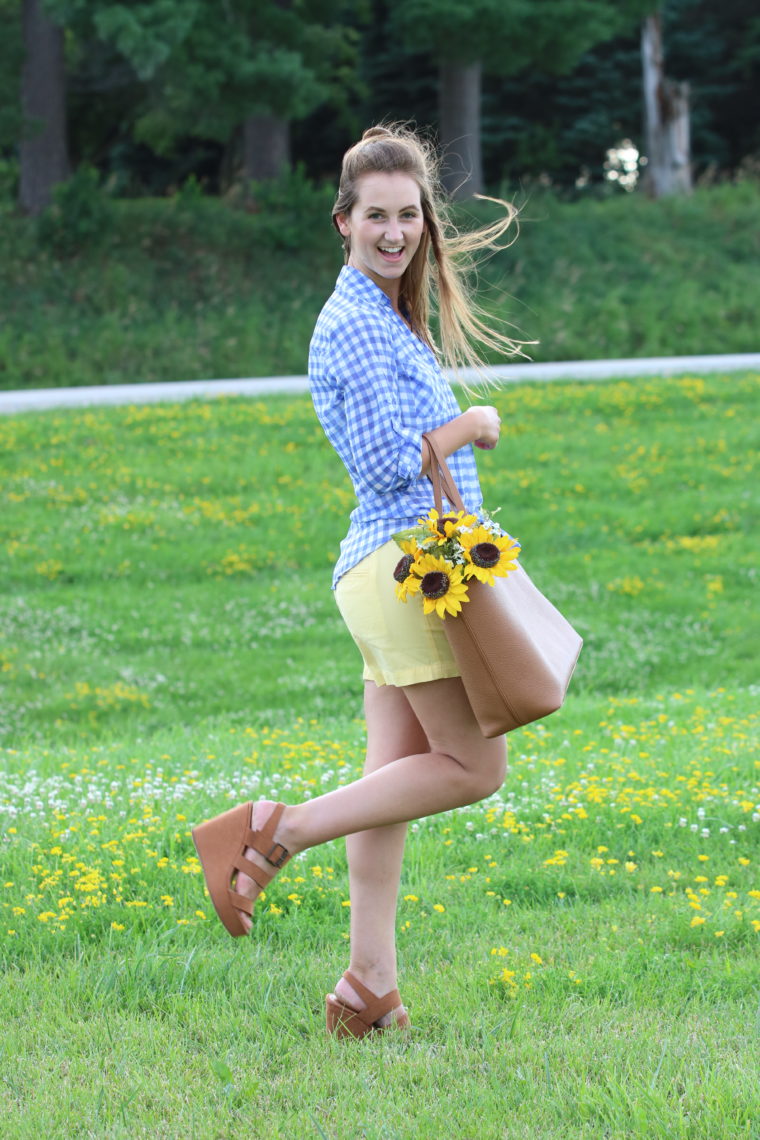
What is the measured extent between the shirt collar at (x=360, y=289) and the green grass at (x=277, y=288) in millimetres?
17198


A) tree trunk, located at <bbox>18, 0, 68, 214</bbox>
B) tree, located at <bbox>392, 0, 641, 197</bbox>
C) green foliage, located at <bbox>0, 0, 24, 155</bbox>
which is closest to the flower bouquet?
tree, located at <bbox>392, 0, 641, 197</bbox>

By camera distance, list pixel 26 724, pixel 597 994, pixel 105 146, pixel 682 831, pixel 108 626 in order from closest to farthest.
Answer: pixel 597 994, pixel 682 831, pixel 26 724, pixel 108 626, pixel 105 146

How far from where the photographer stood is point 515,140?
34.8m

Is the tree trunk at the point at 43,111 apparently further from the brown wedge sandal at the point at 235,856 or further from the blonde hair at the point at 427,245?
the brown wedge sandal at the point at 235,856

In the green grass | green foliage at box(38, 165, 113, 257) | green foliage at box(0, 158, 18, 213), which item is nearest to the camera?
the green grass

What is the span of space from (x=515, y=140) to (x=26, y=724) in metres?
29.5

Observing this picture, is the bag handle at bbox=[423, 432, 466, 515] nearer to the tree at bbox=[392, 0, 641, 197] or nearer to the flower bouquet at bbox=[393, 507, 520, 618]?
the flower bouquet at bbox=[393, 507, 520, 618]

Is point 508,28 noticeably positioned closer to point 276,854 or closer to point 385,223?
point 385,223

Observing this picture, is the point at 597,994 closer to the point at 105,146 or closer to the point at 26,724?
the point at 26,724

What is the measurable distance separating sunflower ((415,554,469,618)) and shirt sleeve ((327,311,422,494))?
26 cm

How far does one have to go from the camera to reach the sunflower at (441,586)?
2.92m

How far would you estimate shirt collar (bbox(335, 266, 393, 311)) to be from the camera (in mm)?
3255

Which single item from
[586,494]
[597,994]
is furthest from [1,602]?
[597,994]

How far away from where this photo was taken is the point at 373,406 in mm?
3068
